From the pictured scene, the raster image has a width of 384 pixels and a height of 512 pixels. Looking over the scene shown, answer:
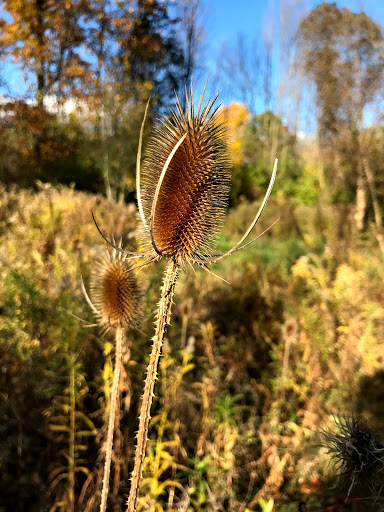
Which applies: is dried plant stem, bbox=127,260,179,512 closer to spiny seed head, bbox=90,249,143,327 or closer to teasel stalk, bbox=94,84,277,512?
teasel stalk, bbox=94,84,277,512

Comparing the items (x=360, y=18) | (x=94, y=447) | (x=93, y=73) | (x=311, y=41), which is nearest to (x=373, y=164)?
(x=360, y=18)

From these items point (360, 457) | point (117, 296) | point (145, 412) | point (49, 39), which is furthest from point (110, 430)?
point (49, 39)

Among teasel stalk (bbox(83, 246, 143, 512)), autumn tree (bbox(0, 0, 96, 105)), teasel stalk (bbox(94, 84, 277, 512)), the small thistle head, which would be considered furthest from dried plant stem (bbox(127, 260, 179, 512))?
autumn tree (bbox(0, 0, 96, 105))

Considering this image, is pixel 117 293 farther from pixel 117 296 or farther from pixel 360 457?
pixel 360 457

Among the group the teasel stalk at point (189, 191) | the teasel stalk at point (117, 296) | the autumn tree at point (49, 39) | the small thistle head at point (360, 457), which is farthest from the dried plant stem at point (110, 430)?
the autumn tree at point (49, 39)

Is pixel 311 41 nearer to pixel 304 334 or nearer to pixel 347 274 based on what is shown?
pixel 347 274
